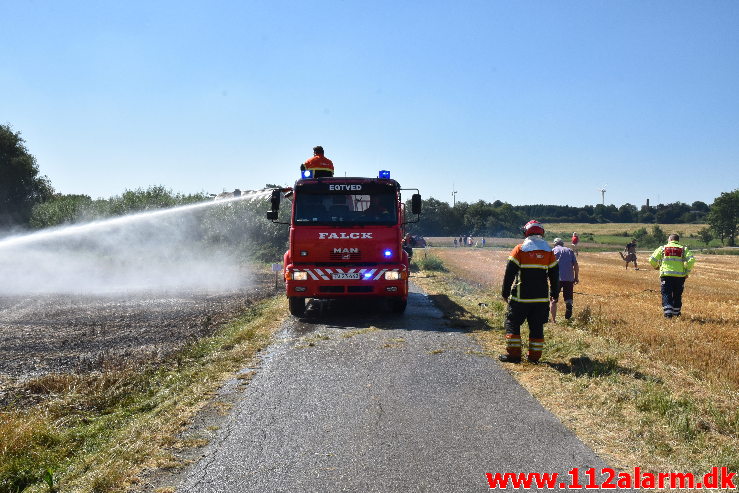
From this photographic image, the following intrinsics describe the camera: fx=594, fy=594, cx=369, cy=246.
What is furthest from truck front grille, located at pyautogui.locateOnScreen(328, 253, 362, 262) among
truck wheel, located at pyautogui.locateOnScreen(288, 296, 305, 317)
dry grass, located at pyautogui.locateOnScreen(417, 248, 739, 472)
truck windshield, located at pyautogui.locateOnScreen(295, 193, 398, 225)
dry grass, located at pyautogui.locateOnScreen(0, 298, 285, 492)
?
dry grass, located at pyautogui.locateOnScreen(0, 298, 285, 492)

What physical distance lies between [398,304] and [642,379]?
6.14m

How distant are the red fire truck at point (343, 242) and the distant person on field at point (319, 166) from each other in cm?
85

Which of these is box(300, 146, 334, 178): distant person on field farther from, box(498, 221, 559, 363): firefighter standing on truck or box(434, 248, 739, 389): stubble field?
box(434, 248, 739, 389): stubble field

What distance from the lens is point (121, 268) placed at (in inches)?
1178

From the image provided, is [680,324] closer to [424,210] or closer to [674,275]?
[674,275]

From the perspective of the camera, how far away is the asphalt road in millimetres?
4176

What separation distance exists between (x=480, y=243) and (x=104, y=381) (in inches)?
2440

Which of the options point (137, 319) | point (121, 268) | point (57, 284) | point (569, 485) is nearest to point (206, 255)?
point (121, 268)

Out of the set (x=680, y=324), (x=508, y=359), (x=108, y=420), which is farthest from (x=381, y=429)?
(x=680, y=324)

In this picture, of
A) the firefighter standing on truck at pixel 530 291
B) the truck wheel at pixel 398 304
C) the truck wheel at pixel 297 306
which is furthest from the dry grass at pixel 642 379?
the truck wheel at pixel 297 306

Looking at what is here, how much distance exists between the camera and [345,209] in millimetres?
11820

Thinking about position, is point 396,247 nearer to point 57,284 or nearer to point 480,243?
point 57,284

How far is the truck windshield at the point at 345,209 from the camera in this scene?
11727 millimetres

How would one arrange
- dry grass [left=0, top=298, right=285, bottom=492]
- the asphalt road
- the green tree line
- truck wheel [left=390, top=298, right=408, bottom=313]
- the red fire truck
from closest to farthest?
1. the asphalt road
2. dry grass [left=0, top=298, right=285, bottom=492]
3. the red fire truck
4. truck wheel [left=390, top=298, right=408, bottom=313]
5. the green tree line
